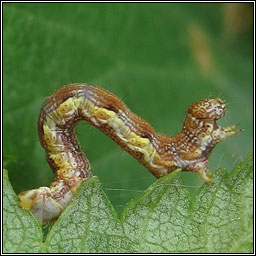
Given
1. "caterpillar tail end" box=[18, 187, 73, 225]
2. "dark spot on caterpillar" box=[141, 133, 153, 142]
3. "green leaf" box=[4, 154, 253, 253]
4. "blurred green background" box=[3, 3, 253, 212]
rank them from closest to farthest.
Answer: "green leaf" box=[4, 154, 253, 253]
"caterpillar tail end" box=[18, 187, 73, 225]
"dark spot on caterpillar" box=[141, 133, 153, 142]
"blurred green background" box=[3, 3, 253, 212]

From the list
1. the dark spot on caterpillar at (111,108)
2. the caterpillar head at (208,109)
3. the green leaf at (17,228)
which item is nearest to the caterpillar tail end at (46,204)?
the green leaf at (17,228)

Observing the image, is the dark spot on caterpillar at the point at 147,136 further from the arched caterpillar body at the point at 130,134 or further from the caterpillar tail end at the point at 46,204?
the caterpillar tail end at the point at 46,204

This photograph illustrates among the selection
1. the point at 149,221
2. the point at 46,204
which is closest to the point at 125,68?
the point at 46,204

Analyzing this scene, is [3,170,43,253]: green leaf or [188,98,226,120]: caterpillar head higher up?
[188,98,226,120]: caterpillar head

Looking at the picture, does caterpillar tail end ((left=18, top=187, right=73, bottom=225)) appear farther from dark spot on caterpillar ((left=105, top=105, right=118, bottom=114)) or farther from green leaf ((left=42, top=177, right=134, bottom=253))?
dark spot on caterpillar ((left=105, top=105, right=118, bottom=114))

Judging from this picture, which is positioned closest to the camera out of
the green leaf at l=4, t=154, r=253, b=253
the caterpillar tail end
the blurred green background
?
the green leaf at l=4, t=154, r=253, b=253

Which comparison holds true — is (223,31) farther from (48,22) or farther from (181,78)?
(48,22)

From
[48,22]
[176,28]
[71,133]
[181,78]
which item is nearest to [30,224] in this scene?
[71,133]

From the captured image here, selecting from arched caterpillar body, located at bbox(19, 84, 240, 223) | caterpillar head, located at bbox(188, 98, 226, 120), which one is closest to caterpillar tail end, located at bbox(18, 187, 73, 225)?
arched caterpillar body, located at bbox(19, 84, 240, 223)
